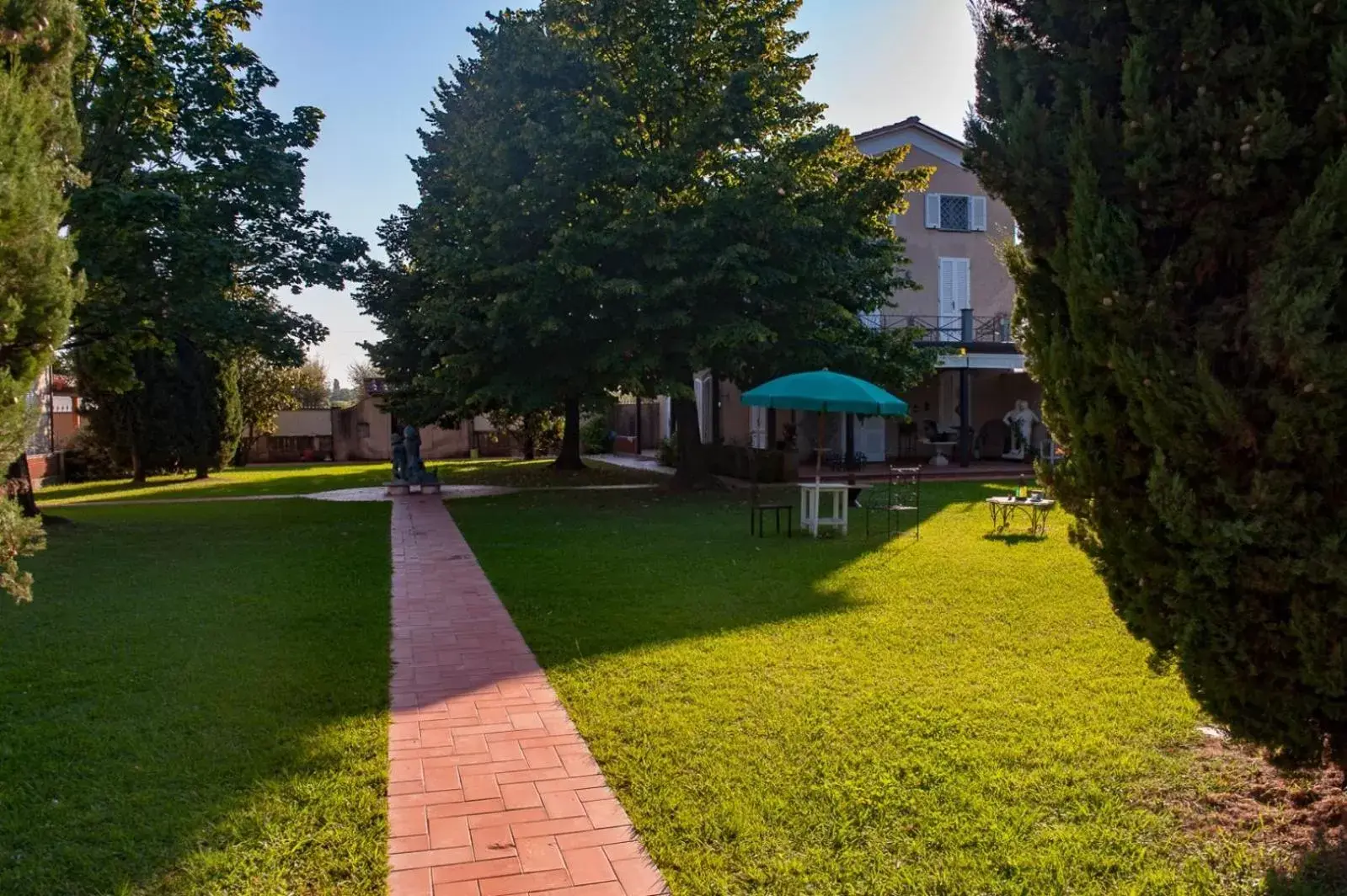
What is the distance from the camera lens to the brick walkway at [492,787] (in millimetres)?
3396

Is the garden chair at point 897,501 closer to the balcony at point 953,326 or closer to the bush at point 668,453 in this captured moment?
the balcony at point 953,326

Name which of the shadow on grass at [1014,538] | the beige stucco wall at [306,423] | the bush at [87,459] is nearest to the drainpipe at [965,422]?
the shadow on grass at [1014,538]

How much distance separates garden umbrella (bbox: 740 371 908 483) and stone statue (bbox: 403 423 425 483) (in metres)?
10.4

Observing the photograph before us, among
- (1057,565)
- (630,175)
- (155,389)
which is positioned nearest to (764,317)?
(630,175)

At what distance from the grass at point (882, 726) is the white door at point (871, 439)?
1495cm

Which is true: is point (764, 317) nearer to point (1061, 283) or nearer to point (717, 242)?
point (717, 242)

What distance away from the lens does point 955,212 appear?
25.2m

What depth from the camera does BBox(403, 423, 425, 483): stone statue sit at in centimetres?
1992

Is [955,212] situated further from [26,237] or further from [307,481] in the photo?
[26,237]

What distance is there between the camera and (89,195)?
38.6 feet

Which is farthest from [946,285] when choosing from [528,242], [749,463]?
[528,242]

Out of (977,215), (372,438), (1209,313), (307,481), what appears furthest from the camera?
(372,438)

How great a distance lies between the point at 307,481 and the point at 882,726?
22.3 metres

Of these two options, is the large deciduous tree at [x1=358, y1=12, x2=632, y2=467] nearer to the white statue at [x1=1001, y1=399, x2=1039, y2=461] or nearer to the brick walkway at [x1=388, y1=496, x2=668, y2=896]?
Result: the brick walkway at [x1=388, y1=496, x2=668, y2=896]
